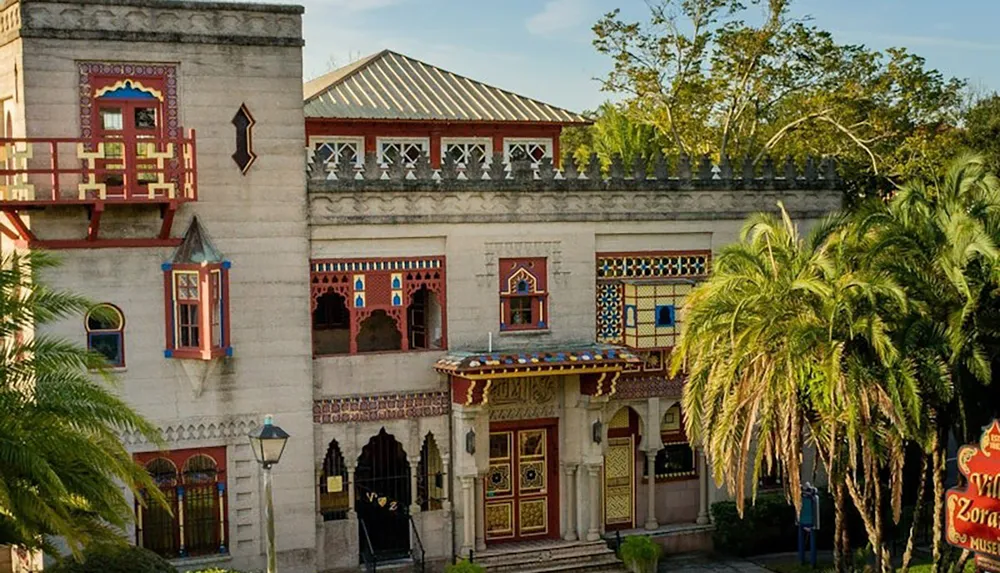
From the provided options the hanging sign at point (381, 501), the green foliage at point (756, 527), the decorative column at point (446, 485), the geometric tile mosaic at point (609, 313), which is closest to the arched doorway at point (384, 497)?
the hanging sign at point (381, 501)

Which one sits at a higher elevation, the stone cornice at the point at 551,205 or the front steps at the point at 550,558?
the stone cornice at the point at 551,205

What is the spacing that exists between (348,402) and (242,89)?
5.70 meters

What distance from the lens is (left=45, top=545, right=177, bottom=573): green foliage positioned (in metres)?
17.3

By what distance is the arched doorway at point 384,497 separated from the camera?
2423 cm

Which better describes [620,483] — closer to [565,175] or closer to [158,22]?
[565,175]

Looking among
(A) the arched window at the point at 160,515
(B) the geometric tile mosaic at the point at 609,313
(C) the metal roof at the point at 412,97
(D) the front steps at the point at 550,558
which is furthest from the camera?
(C) the metal roof at the point at 412,97

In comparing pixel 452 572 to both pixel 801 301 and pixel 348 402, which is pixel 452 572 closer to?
pixel 348 402

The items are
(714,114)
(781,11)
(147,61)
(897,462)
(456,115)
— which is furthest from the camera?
(714,114)

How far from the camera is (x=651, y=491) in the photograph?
25875 mm

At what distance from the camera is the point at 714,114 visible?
125ft

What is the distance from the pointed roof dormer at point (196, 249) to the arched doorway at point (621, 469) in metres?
8.49

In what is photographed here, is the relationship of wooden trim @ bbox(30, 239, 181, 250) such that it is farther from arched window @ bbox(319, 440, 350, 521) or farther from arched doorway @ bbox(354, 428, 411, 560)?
arched doorway @ bbox(354, 428, 411, 560)

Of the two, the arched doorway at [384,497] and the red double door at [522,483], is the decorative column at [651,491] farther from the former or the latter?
the arched doorway at [384,497]

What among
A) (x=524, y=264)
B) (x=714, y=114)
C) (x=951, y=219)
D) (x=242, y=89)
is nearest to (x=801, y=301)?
(x=951, y=219)
